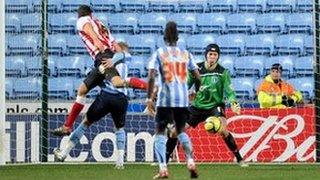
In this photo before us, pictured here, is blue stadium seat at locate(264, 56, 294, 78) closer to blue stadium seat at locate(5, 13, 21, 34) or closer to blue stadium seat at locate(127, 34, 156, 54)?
blue stadium seat at locate(127, 34, 156, 54)

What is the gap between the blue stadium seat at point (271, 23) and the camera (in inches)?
850

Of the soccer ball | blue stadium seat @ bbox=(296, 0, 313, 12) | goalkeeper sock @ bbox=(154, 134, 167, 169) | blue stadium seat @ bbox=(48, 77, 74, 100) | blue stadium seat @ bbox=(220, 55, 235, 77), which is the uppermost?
blue stadium seat @ bbox=(296, 0, 313, 12)

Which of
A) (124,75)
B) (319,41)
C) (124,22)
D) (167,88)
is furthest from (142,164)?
(124,22)

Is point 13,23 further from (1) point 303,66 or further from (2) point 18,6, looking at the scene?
(1) point 303,66

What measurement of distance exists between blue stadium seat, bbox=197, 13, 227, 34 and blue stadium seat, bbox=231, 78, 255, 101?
1.55m

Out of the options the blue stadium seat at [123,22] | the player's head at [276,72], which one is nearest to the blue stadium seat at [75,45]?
the blue stadium seat at [123,22]

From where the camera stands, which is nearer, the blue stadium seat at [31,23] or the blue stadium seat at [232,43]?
the blue stadium seat at [31,23]

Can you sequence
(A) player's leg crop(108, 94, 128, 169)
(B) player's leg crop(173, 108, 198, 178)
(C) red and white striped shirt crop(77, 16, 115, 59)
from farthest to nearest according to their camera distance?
1. (A) player's leg crop(108, 94, 128, 169)
2. (C) red and white striped shirt crop(77, 16, 115, 59)
3. (B) player's leg crop(173, 108, 198, 178)

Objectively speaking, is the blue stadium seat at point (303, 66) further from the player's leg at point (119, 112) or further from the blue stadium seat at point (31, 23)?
the player's leg at point (119, 112)

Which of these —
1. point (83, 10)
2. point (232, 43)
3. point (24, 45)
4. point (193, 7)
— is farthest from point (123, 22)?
point (83, 10)

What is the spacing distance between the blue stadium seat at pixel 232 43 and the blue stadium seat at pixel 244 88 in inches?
34.9

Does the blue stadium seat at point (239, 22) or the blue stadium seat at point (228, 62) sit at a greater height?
the blue stadium seat at point (239, 22)

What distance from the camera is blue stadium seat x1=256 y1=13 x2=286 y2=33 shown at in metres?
21.6

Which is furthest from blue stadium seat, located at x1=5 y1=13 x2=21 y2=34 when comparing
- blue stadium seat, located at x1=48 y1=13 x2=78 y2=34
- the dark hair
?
the dark hair
